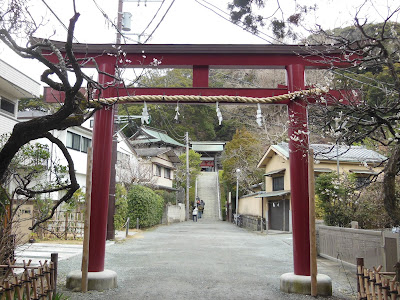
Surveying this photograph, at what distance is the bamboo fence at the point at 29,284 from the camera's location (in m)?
4.51

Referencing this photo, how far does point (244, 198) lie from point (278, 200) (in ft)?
28.2

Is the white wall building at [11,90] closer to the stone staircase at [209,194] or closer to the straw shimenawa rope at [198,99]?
the straw shimenawa rope at [198,99]

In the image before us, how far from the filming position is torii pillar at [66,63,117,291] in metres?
6.98

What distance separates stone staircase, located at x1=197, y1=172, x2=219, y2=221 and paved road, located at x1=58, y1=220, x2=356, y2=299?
2654cm

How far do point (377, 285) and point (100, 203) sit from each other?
4.86m

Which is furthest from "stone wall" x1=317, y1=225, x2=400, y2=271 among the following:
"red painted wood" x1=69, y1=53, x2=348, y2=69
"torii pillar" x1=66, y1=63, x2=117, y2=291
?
"torii pillar" x1=66, y1=63, x2=117, y2=291

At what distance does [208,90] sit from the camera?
740cm

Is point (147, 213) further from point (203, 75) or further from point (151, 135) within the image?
point (151, 135)

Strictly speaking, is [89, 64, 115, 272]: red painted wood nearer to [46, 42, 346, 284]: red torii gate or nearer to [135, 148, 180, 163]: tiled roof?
[46, 42, 346, 284]: red torii gate

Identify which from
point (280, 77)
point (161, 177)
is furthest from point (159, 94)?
point (161, 177)

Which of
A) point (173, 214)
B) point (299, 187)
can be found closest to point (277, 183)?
point (173, 214)

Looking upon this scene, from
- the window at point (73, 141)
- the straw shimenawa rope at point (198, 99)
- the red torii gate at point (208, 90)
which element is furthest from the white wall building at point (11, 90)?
the straw shimenawa rope at point (198, 99)

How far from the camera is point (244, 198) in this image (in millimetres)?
32594

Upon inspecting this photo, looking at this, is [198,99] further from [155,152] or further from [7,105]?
[155,152]
